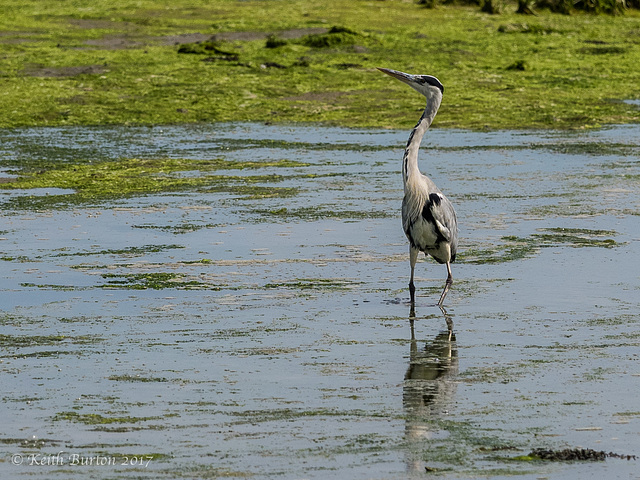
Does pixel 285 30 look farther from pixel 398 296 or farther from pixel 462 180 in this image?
→ pixel 398 296

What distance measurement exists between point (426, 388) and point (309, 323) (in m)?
1.57

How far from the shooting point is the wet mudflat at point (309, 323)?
5309mm

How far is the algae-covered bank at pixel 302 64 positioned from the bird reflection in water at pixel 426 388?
36.9 ft

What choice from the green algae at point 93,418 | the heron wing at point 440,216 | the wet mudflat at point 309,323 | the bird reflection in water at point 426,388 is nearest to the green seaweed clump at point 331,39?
the wet mudflat at point 309,323

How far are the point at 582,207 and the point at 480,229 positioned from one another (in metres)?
1.57

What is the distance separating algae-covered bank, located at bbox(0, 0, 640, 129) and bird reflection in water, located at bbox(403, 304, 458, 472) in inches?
443

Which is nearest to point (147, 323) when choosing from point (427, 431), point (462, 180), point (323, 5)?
point (427, 431)

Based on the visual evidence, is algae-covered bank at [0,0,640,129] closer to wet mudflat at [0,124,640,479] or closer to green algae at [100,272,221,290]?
wet mudflat at [0,124,640,479]

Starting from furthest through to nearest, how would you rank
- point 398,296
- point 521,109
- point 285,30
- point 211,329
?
1. point 285,30
2. point 521,109
3. point 398,296
4. point 211,329

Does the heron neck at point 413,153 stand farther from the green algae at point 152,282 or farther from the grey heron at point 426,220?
the green algae at point 152,282

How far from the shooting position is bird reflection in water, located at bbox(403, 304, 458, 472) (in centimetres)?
539

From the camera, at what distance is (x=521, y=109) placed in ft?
64.0

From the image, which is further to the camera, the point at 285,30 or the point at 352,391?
the point at 285,30

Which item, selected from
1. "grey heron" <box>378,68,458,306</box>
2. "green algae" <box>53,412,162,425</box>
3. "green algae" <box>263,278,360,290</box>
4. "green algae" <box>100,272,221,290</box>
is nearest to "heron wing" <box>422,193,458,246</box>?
"grey heron" <box>378,68,458,306</box>
